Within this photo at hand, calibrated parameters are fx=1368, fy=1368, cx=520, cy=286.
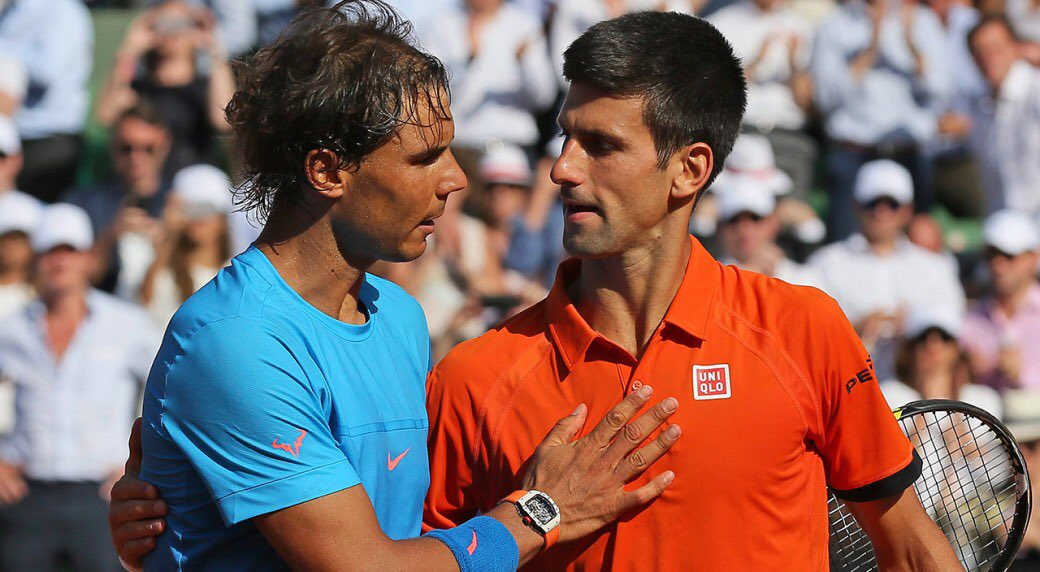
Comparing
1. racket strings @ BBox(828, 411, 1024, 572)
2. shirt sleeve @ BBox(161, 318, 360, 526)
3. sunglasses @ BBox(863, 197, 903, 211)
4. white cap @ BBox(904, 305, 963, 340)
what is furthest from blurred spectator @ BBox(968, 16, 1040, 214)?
shirt sleeve @ BBox(161, 318, 360, 526)

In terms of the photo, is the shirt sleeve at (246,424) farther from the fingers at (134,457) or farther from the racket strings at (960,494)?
the racket strings at (960,494)

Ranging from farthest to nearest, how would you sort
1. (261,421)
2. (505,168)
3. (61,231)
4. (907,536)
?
(505,168) < (61,231) < (907,536) < (261,421)

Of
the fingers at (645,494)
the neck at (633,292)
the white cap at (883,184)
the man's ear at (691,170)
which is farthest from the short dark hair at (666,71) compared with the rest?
the white cap at (883,184)

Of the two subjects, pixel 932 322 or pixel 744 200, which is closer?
pixel 932 322

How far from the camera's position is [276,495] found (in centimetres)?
242

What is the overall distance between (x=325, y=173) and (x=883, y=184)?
5.11 meters

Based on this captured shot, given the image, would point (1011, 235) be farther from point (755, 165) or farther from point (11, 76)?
point (11, 76)

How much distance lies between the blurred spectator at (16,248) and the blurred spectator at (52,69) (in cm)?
117

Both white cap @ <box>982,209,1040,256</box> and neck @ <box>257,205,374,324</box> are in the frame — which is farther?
white cap @ <box>982,209,1040,256</box>

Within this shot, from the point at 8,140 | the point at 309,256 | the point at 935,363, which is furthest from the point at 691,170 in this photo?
the point at 8,140

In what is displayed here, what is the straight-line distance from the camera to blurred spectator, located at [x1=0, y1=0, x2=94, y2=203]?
7695mm

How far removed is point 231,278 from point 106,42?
24.1 feet

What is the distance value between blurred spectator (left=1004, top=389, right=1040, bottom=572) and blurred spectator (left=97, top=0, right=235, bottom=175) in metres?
4.31

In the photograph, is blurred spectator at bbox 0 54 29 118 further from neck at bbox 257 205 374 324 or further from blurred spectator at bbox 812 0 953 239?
neck at bbox 257 205 374 324
